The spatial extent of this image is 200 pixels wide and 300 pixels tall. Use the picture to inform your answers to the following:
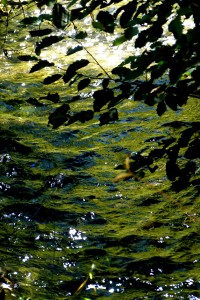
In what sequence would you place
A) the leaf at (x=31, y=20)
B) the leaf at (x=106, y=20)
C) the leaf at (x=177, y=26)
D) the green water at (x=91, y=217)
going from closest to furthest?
1. the leaf at (x=177, y=26)
2. the leaf at (x=106, y=20)
3. the leaf at (x=31, y=20)
4. the green water at (x=91, y=217)

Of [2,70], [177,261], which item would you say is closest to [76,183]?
[177,261]

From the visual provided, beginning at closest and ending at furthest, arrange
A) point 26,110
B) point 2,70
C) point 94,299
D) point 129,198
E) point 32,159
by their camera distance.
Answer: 1. point 94,299
2. point 129,198
3. point 32,159
4. point 26,110
5. point 2,70

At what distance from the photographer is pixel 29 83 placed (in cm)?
710

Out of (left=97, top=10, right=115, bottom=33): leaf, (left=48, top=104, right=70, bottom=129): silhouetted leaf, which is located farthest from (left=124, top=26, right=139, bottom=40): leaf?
(left=48, top=104, right=70, bottom=129): silhouetted leaf

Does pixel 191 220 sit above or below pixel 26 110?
below

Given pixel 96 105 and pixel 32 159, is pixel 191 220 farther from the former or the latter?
pixel 96 105

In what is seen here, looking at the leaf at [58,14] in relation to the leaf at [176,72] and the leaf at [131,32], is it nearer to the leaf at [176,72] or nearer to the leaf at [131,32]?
the leaf at [131,32]

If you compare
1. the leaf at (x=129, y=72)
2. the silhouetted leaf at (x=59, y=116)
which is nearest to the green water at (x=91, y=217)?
the silhouetted leaf at (x=59, y=116)

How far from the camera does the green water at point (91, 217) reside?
3.41 m

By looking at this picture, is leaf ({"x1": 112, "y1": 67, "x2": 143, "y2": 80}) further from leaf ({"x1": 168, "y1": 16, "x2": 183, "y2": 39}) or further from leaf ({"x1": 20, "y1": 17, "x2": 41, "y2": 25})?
leaf ({"x1": 20, "y1": 17, "x2": 41, "y2": 25})

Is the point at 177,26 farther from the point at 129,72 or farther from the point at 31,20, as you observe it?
the point at 31,20

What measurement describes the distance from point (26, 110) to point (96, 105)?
4412mm

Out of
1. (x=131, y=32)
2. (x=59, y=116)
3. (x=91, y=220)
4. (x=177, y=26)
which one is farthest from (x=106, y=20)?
(x=91, y=220)

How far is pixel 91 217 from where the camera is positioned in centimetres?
422
